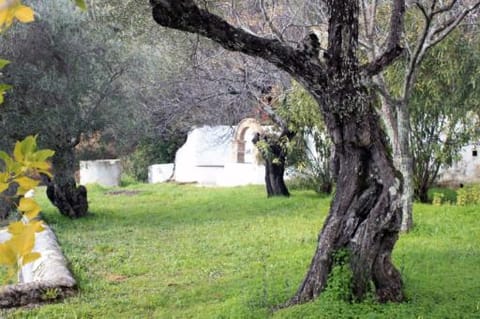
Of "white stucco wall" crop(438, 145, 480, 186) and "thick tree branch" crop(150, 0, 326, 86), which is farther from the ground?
"thick tree branch" crop(150, 0, 326, 86)

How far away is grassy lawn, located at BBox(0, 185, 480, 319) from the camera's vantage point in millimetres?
5230

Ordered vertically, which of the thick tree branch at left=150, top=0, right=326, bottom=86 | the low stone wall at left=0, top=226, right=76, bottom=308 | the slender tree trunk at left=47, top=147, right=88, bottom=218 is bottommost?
the low stone wall at left=0, top=226, right=76, bottom=308

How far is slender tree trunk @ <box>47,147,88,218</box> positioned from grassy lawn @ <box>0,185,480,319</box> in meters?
0.31

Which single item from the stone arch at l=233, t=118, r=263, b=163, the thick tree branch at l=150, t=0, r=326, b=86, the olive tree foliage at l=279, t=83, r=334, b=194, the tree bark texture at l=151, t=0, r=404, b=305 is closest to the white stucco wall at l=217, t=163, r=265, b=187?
the stone arch at l=233, t=118, r=263, b=163

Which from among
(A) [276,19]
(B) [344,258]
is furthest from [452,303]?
Answer: (A) [276,19]

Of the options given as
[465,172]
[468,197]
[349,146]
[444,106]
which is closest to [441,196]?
[468,197]

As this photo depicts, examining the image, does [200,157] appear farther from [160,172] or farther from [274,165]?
[274,165]

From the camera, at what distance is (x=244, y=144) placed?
19312mm

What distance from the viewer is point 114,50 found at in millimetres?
11766

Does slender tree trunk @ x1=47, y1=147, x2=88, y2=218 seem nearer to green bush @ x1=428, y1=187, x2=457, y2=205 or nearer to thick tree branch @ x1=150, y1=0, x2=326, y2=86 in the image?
green bush @ x1=428, y1=187, x2=457, y2=205

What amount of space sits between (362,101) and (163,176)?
58.6 feet

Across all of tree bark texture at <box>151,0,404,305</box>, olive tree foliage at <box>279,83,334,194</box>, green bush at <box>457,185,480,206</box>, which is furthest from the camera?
olive tree foliage at <box>279,83,334,194</box>

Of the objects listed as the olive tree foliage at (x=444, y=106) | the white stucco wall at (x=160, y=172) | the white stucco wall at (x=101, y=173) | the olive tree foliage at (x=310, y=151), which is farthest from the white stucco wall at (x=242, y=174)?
the olive tree foliage at (x=444, y=106)

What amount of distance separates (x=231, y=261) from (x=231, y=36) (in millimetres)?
3884
